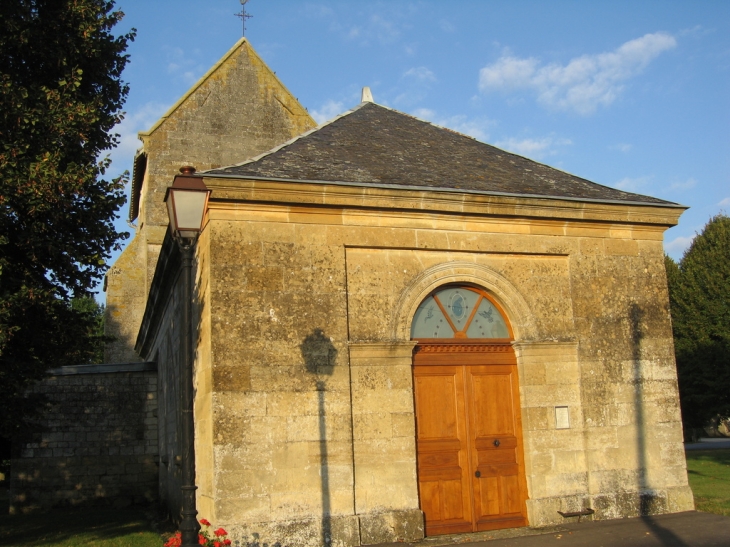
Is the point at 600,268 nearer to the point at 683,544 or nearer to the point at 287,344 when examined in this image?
the point at 683,544

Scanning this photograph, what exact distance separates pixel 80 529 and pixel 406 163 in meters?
8.37

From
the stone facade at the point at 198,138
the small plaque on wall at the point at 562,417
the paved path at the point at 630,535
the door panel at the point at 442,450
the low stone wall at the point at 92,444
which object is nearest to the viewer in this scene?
the paved path at the point at 630,535

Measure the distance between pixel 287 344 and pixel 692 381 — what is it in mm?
24452

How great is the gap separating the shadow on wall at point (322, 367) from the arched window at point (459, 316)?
1.31 m

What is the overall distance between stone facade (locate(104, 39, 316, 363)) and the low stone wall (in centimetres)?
386

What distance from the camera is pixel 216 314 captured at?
27.0ft

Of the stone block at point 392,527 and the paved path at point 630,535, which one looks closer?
the paved path at point 630,535

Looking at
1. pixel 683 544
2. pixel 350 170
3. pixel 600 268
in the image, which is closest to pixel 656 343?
pixel 600 268

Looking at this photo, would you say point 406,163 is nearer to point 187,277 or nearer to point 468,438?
point 468,438

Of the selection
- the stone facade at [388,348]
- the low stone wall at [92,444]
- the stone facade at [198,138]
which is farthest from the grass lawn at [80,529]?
the stone facade at [198,138]

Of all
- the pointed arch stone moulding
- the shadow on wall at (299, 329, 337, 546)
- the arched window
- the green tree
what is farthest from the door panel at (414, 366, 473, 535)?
the green tree

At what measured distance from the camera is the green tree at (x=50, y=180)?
8617 millimetres

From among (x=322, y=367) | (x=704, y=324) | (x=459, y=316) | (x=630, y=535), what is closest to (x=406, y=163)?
(x=459, y=316)

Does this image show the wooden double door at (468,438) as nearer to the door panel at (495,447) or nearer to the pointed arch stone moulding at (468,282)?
the door panel at (495,447)
